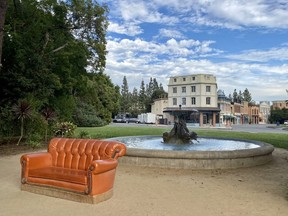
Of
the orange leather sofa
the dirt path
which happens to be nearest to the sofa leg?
the orange leather sofa

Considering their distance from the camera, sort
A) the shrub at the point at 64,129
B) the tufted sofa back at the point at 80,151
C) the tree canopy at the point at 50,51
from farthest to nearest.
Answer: the shrub at the point at 64,129, the tree canopy at the point at 50,51, the tufted sofa back at the point at 80,151

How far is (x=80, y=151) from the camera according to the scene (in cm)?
631

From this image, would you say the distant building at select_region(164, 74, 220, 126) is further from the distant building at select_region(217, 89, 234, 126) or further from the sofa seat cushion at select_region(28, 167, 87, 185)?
the sofa seat cushion at select_region(28, 167, 87, 185)

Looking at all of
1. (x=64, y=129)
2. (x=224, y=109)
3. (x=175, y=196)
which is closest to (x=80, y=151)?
(x=175, y=196)

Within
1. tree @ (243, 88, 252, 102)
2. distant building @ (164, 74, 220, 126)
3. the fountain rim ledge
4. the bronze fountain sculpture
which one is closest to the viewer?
the fountain rim ledge

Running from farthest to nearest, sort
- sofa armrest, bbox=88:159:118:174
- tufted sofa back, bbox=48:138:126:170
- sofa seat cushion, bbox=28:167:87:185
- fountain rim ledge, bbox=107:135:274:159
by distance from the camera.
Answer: fountain rim ledge, bbox=107:135:274:159, tufted sofa back, bbox=48:138:126:170, sofa seat cushion, bbox=28:167:87:185, sofa armrest, bbox=88:159:118:174

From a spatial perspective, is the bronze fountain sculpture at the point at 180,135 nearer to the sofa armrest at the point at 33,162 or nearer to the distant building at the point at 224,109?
the sofa armrest at the point at 33,162

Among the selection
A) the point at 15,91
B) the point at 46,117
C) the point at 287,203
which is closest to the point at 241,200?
the point at 287,203

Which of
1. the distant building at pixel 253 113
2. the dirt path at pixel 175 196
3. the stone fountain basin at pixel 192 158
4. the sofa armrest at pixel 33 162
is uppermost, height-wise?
the distant building at pixel 253 113

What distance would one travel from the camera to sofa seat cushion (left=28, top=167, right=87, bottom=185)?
5.29m

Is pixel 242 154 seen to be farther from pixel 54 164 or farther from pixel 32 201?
pixel 32 201

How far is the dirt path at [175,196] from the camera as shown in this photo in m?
4.84

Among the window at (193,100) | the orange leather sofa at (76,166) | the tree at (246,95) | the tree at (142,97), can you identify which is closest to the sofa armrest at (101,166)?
the orange leather sofa at (76,166)

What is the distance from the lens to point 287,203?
5.30 m
